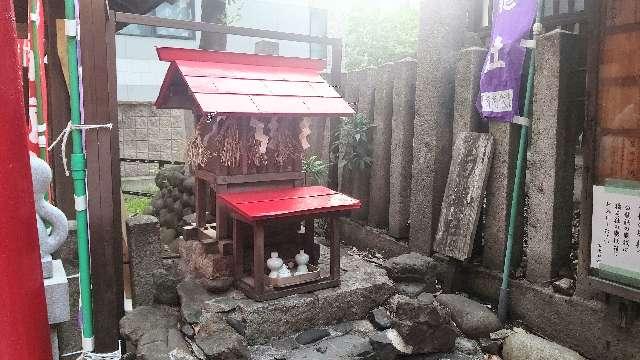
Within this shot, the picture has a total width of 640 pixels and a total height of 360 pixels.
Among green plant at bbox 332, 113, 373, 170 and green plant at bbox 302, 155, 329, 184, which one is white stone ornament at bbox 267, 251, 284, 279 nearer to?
green plant at bbox 332, 113, 373, 170

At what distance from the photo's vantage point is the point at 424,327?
4.12 meters

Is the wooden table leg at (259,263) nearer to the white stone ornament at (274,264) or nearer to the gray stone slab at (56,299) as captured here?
the white stone ornament at (274,264)

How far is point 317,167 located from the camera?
7305 mm

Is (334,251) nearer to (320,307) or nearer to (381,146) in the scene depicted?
(320,307)

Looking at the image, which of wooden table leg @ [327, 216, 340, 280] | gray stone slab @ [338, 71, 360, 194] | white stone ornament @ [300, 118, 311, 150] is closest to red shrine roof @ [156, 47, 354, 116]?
white stone ornament @ [300, 118, 311, 150]

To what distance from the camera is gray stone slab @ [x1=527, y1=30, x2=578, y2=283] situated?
14.2ft

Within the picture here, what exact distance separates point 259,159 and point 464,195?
7.23 feet

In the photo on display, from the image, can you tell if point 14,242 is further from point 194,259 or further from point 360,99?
point 360,99

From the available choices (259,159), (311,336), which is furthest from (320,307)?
(259,159)

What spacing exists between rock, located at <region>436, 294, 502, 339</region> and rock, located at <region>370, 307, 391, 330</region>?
62 centimetres

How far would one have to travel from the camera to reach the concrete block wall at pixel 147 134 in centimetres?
1409

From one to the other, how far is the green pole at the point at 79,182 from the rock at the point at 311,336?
172cm

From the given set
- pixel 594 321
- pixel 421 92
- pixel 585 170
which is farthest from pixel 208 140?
pixel 594 321

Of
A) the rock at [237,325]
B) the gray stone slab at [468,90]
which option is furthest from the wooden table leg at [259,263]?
the gray stone slab at [468,90]
